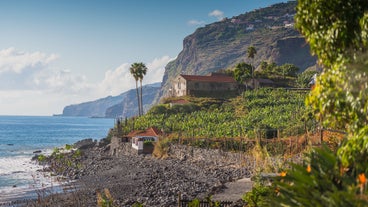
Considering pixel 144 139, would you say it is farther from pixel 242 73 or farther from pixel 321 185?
pixel 321 185

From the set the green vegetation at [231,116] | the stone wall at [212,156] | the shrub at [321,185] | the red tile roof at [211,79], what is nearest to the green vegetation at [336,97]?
the shrub at [321,185]

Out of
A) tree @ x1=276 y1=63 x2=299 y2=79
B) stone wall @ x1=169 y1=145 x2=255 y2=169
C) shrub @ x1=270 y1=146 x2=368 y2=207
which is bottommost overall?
stone wall @ x1=169 y1=145 x2=255 y2=169

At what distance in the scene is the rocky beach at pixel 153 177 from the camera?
91.4ft

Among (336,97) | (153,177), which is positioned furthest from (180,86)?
(336,97)

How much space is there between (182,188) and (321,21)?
2472cm

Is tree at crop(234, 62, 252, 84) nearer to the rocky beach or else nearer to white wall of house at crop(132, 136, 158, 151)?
white wall of house at crop(132, 136, 158, 151)

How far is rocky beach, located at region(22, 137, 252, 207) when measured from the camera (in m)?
27.9

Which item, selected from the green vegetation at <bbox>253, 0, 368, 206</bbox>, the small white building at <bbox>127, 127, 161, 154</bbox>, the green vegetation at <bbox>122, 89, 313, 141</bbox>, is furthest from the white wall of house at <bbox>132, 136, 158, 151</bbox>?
the green vegetation at <bbox>253, 0, 368, 206</bbox>

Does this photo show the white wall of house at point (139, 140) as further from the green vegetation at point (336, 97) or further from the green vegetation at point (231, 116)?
the green vegetation at point (336, 97)

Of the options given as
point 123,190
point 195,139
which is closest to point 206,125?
point 195,139

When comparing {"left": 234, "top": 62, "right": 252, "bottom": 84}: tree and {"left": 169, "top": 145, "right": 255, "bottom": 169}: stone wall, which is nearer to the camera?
{"left": 169, "top": 145, "right": 255, "bottom": 169}: stone wall

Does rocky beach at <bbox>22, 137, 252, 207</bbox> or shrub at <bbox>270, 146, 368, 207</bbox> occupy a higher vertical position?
shrub at <bbox>270, 146, 368, 207</bbox>

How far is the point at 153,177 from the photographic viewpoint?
38.0 metres

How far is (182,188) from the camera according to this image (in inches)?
1225
